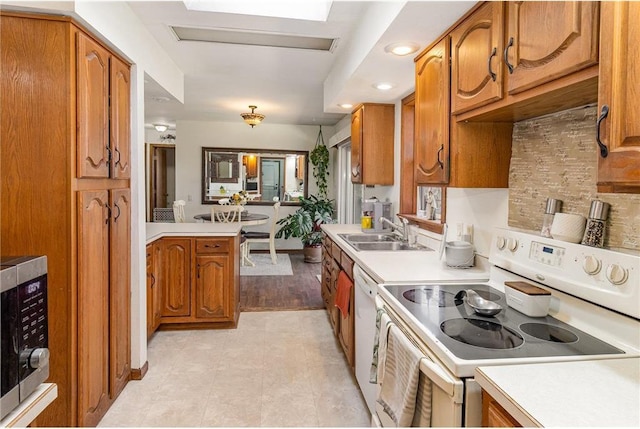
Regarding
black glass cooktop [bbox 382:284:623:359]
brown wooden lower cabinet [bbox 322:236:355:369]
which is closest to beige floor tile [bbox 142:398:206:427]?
brown wooden lower cabinet [bbox 322:236:355:369]

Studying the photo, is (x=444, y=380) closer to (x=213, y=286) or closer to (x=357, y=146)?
(x=213, y=286)

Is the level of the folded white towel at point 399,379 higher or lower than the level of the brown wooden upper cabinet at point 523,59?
lower

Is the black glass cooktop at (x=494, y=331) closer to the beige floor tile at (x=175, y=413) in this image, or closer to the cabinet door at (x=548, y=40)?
the cabinet door at (x=548, y=40)

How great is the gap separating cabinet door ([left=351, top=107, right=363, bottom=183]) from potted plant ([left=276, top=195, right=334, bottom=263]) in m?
2.40

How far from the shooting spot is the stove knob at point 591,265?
124cm

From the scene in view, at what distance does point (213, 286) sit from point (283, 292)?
4.70ft

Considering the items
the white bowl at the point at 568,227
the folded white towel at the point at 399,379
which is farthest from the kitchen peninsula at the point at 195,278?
the white bowl at the point at 568,227

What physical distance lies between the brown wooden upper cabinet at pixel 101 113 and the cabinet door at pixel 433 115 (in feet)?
5.71

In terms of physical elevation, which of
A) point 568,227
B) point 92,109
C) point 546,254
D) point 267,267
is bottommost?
point 267,267

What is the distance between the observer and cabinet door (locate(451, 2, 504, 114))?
4.93 ft

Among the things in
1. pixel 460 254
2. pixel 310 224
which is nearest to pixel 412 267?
pixel 460 254

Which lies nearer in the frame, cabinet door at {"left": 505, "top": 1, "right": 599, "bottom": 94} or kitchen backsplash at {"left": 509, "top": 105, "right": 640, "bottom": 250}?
cabinet door at {"left": 505, "top": 1, "right": 599, "bottom": 94}

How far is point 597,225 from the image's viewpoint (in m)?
1.34

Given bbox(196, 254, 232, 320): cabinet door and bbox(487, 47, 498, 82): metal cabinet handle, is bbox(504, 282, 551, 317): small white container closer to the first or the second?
bbox(487, 47, 498, 82): metal cabinet handle
